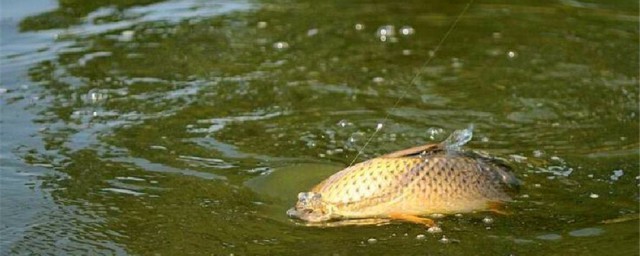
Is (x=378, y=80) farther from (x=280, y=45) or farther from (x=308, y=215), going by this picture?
(x=308, y=215)

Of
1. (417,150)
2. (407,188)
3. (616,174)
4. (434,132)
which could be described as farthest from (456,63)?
(407,188)

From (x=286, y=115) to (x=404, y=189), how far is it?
6.15 ft

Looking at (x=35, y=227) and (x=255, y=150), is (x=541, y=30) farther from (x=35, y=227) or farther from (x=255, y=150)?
(x=35, y=227)

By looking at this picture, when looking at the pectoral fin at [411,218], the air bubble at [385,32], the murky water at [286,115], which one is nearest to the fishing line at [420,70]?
the murky water at [286,115]

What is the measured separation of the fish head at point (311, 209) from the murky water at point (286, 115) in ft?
0.26

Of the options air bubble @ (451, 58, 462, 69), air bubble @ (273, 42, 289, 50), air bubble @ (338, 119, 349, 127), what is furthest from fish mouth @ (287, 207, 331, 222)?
air bubble @ (273, 42, 289, 50)

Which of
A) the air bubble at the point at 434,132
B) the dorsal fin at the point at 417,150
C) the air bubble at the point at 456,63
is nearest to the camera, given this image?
the dorsal fin at the point at 417,150

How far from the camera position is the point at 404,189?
495 centimetres

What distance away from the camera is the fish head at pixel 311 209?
195 inches

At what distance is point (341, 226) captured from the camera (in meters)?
4.94

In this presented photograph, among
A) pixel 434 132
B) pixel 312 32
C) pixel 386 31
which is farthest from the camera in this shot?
pixel 386 31

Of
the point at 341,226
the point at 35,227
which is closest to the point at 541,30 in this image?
the point at 341,226

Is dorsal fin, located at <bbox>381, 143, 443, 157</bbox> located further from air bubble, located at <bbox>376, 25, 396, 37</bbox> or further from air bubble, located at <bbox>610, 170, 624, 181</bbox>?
air bubble, located at <bbox>376, 25, 396, 37</bbox>

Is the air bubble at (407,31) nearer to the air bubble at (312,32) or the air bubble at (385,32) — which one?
the air bubble at (385,32)
